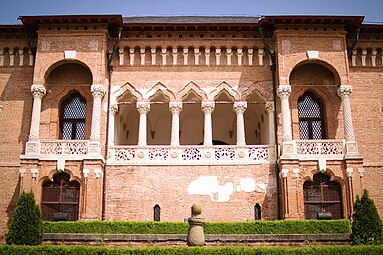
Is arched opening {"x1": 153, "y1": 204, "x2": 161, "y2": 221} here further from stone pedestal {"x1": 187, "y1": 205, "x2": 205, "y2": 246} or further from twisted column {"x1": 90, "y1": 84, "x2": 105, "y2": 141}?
stone pedestal {"x1": 187, "y1": 205, "x2": 205, "y2": 246}

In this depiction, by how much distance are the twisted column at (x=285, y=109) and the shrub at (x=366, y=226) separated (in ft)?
18.9

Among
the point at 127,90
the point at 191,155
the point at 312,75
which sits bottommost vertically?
the point at 191,155

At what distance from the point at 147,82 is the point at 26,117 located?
19.6 feet

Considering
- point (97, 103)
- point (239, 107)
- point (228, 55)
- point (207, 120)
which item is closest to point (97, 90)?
point (97, 103)

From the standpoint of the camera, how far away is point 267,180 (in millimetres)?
24281

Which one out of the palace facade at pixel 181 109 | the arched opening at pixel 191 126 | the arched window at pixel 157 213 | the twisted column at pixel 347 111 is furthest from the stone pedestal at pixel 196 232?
the arched opening at pixel 191 126

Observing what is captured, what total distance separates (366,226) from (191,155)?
883 centimetres

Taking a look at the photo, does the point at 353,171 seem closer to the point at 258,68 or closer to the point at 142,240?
the point at 258,68

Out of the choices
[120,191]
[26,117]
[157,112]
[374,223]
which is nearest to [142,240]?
[120,191]

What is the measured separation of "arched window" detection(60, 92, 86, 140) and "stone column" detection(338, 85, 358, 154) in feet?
40.0

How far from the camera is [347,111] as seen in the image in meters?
24.7

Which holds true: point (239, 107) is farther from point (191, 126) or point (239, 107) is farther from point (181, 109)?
point (191, 126)

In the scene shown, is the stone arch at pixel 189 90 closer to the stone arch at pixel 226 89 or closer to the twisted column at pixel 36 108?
the stone arch at pixel 226 89

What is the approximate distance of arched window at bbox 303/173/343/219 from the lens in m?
23.9
